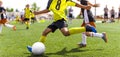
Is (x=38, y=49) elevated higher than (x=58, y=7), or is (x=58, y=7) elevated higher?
(x=58, y=7)

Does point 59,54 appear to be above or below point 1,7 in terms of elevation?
below

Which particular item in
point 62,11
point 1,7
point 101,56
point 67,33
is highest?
point 1,7

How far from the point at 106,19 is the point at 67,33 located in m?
35.0

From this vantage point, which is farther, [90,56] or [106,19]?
[106,19]

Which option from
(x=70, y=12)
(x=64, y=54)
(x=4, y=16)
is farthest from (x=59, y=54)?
(x=70, y=12)

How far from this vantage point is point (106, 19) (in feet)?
144

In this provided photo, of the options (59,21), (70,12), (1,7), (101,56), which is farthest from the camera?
(70,12)

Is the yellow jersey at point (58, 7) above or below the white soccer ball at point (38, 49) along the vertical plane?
above

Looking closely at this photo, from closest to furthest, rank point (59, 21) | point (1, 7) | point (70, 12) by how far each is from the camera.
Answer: point (59, 21) < point (1, 7) < point (70, 12)

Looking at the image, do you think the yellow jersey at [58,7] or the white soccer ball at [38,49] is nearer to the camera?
the white soccer ball at [38,49]

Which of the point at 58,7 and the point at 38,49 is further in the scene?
the point at 58,7

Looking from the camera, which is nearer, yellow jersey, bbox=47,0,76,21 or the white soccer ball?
the white soccer ball

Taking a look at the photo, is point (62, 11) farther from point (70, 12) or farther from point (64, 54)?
point (70, 12)

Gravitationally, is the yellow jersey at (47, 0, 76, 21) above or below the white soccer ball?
above
